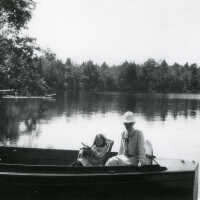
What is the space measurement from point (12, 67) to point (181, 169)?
34.3 ft

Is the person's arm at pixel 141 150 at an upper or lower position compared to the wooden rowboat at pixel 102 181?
upper

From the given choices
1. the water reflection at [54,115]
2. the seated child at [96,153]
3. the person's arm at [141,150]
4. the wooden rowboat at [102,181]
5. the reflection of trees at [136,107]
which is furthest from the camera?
the reflection of trees at [136,107]

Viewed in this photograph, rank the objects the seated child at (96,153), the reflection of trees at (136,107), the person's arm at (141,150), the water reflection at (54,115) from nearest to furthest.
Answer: the person's arm at (141,150) → the seated child at (96,153) → the water reflection at (54,115) → the reflection of trees at (136,107)

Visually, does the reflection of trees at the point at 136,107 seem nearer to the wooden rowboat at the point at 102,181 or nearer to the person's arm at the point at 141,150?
the person's arm at the point at 141,150

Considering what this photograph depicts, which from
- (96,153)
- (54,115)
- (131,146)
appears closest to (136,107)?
(54,115)

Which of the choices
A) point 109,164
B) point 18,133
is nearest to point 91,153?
point 109,164

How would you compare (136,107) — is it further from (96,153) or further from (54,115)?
(96,153)

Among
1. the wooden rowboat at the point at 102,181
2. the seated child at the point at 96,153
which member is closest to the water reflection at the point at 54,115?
the seated child at the point at 96,153

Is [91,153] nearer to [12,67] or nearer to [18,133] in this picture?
[12,67]

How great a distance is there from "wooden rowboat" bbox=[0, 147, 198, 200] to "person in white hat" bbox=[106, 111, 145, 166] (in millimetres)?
351

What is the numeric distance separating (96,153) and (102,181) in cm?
126

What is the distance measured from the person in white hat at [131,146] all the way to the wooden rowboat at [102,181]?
35cm

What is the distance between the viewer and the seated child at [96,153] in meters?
7.42

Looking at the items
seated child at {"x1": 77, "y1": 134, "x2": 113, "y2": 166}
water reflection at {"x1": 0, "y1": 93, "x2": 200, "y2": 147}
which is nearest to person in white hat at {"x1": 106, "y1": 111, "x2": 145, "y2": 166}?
seated child at {"x1": 77, "y1": 134, "x2": 113, "y2": 166}
